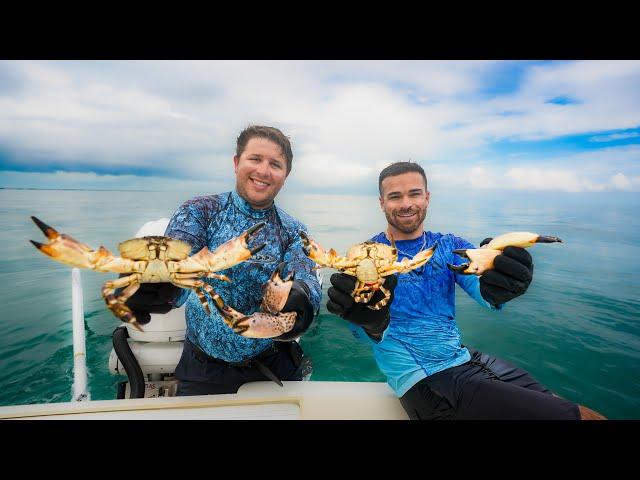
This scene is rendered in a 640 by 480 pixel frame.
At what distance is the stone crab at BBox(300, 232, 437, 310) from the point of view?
268cm

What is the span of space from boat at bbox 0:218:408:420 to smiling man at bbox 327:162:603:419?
45 centimetres

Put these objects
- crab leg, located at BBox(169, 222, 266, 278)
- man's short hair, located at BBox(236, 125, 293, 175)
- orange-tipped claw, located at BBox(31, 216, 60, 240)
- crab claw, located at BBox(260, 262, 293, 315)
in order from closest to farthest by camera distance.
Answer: orange-tipped claw, located at BBox(31, 216, 60, 240), crab leg, located at BBox(169, 222, 266, 278), crab claw, located at BBox(260, 262, 293, 315), man's short hair, located at BBox(236, 125, 293, 175)

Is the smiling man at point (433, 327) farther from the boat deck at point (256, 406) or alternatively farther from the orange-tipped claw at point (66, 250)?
the orange-tipped claw at point (66, 250)

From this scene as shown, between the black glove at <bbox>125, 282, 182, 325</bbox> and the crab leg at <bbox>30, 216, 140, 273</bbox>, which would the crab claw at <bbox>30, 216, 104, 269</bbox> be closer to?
the crab leg at <bbox>30, 216, 140, 273</bbox>

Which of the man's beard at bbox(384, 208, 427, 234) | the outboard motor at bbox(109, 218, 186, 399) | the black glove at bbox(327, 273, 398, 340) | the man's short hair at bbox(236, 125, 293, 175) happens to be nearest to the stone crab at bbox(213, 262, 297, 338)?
the black glove at bbox(327, 273, 398, 340)

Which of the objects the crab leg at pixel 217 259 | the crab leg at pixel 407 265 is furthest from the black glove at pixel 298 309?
the crab leg at pixel 407 265

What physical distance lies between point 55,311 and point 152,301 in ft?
25.5

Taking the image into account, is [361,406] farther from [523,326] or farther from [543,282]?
[543,282]

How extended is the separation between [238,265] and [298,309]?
0.88 meters

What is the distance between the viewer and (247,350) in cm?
315

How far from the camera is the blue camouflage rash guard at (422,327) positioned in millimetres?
3094

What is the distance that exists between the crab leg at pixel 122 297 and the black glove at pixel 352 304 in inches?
62.3

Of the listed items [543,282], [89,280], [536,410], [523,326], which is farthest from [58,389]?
[543,282]

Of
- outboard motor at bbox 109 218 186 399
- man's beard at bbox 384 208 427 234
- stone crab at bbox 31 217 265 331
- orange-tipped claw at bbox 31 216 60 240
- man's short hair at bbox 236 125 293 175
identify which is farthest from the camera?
outboard motor at bbox 109 218 186 399
